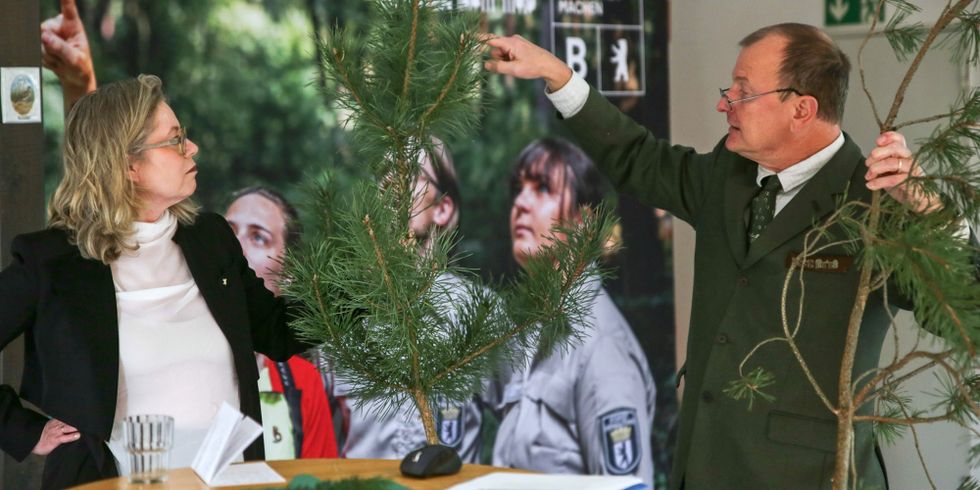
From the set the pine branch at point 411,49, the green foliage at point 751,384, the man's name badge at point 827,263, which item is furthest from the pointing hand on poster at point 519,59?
the green foliage at point 751,384

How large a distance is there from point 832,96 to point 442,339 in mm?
1021

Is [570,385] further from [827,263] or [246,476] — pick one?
[246,476]

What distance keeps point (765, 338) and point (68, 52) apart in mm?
2067

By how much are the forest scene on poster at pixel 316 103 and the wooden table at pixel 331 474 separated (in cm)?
79

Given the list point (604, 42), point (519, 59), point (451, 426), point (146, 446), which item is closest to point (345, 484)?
point (146, 446)

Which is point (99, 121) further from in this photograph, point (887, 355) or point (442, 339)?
point (887, 355)

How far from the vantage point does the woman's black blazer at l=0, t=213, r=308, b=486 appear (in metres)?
2.25

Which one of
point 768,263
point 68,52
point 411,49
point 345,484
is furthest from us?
point 68,52

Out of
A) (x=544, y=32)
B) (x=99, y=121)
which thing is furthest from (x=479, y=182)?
(x=99, y=121)

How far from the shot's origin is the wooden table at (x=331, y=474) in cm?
181

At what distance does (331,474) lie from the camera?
188 centimetres

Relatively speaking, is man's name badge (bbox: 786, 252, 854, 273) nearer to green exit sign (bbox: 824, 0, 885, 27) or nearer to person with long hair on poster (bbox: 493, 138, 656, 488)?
person with long hair on poster (bbox: 493, 138, 656, 488)

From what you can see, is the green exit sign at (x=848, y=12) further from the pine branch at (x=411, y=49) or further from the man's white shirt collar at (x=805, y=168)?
the pine branch at (x=411, y=49)

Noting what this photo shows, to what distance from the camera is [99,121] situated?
2389mm
